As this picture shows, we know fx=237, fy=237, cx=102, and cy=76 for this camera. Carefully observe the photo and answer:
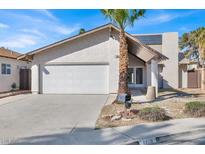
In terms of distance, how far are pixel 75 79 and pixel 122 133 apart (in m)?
12.1

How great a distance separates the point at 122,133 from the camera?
735 cm

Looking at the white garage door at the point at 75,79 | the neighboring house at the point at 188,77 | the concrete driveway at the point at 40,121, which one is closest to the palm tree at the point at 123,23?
the concrete driveway at the point at 40,121

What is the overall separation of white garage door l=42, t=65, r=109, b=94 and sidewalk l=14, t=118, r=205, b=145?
10.4 meters

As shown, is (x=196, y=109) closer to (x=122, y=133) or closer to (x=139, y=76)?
(x=122, y=133)

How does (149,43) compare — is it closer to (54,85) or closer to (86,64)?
(86,64)

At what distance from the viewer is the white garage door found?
1884cm

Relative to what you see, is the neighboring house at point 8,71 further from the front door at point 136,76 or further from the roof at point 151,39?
the roof at point 151,39

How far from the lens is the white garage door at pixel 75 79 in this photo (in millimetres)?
18844

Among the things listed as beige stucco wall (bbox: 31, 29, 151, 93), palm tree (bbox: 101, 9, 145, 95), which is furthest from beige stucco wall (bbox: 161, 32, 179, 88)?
palm tree (bbox: 101, 9, 145, 95)

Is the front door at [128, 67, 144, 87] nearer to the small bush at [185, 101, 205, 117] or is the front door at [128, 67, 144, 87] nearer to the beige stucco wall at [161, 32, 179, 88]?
the beige stucco wall at [161, 32, 179, 88]
